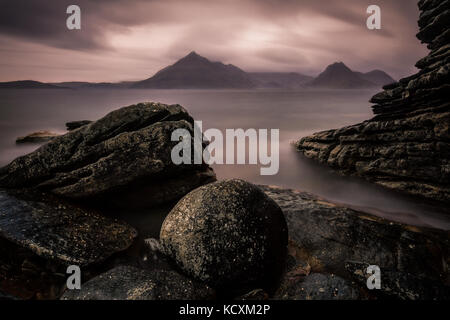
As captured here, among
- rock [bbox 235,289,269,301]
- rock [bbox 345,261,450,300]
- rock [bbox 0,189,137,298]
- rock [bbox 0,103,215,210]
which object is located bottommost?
rock [bbox 235,289,269,301]

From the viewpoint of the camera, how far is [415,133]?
9609 mm

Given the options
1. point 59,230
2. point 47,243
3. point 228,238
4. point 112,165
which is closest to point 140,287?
point 228,238

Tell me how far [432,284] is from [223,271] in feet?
11.2

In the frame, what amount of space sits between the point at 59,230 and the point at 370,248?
6.47 m

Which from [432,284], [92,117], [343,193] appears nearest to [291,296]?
[432,284]

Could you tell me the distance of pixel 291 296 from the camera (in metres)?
4.43

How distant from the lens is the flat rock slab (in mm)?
4852

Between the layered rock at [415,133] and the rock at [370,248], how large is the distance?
3106mm

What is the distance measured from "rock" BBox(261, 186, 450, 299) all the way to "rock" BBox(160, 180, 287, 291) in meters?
0.69

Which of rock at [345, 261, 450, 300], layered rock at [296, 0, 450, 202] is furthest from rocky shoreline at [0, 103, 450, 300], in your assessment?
layered rock at [296, 0, 450, 202]

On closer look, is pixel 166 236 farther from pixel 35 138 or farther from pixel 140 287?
pixel 35 138

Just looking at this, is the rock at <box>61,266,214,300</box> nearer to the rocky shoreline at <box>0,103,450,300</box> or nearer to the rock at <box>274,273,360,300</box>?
the rocky shoreline at <box>0,103,450,300</box>

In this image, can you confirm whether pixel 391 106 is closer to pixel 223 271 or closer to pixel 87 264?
pixel 223 271

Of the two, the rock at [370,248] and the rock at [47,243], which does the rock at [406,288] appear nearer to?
the rock at [370,248]
